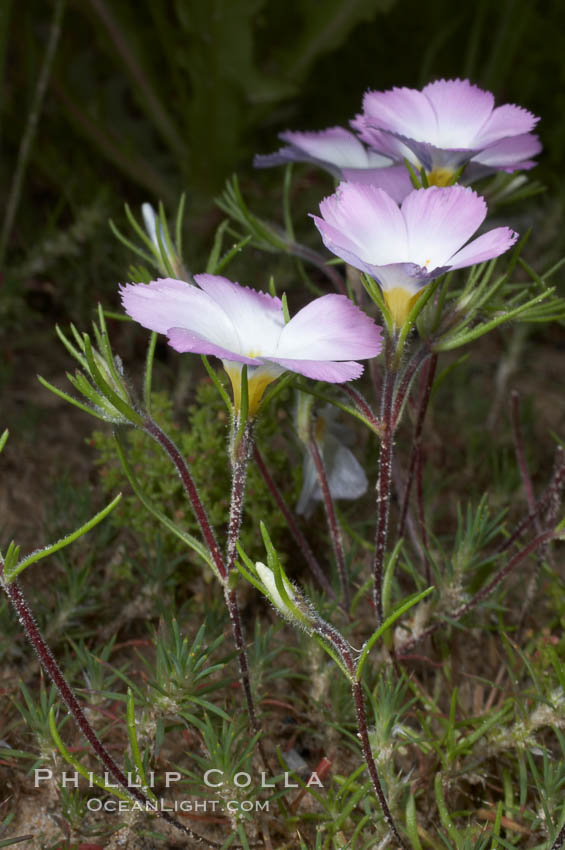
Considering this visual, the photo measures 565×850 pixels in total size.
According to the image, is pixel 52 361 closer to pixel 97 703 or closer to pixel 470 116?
pixel 97 703

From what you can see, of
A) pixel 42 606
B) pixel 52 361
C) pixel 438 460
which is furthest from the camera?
pixel 52 361

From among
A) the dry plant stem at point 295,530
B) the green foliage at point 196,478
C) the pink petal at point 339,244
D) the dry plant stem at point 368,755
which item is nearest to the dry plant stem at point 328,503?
the dry plant stem at point 295,530

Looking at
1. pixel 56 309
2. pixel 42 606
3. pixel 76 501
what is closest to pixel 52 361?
pixel 56 309

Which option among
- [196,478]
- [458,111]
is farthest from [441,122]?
[196,478]

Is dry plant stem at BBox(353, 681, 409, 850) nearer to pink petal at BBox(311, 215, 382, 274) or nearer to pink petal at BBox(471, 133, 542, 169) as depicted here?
pink petal at BBox(311, 215, 382, 274)

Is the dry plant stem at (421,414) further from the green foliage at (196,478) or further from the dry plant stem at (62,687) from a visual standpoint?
the dry plant stem at (62,687)

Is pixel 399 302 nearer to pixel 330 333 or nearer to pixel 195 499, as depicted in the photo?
pixel 330 333

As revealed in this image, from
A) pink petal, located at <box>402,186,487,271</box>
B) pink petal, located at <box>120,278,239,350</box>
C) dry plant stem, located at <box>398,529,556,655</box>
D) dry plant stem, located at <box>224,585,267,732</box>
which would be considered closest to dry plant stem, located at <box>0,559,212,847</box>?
dry plant stem, located at <box>224,585,267,732</box>
